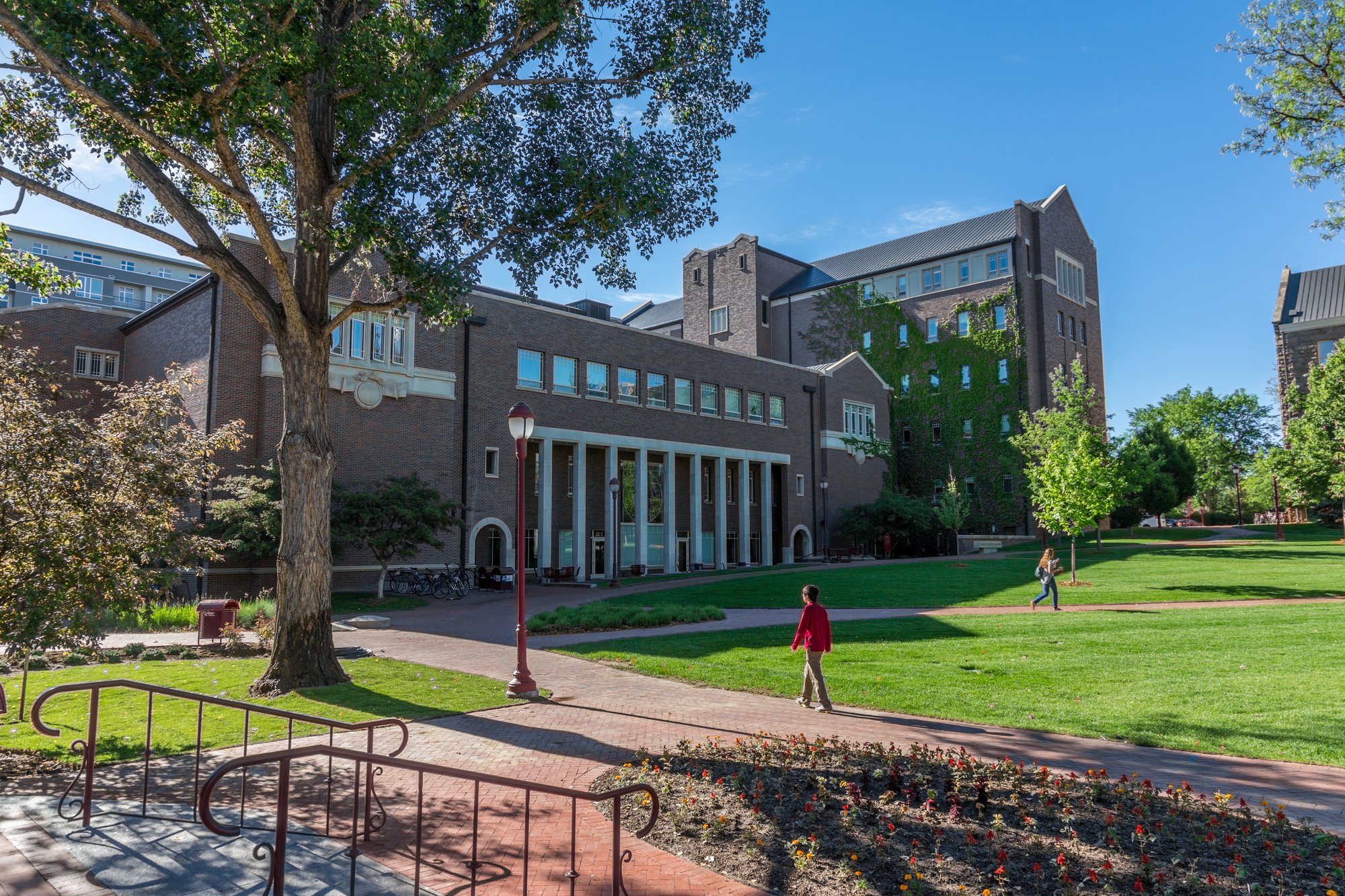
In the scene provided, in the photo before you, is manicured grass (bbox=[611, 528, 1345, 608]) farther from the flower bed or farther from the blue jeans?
the flower bed

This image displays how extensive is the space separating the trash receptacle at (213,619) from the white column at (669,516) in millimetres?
22832

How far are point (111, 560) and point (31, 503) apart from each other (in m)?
0.91

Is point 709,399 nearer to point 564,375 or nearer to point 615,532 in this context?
point 564,375

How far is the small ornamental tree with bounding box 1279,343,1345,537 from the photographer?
36.5 m

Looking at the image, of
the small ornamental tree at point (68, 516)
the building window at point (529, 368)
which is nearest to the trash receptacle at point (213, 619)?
the small ornamental tree at point (68, 516)

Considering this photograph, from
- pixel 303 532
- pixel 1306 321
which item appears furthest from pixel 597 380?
pixel 1306 321

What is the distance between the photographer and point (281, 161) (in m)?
14.3

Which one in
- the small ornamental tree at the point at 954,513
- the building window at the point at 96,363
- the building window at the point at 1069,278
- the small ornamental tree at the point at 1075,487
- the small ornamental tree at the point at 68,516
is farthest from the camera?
the building window at the point at 1069,278

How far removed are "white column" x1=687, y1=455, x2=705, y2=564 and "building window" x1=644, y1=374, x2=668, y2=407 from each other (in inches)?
130

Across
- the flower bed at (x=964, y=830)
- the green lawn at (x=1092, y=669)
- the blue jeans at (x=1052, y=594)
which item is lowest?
the green lawn at (x=1092, y=669)

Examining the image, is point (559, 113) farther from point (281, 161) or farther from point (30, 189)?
point (30, 189)

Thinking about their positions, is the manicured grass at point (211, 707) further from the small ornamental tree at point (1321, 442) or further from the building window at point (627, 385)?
the small ornamental tree at point (1321, 442)

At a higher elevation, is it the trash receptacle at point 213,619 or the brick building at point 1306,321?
the brick building at point 1306,321

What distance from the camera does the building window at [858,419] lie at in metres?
49.6
